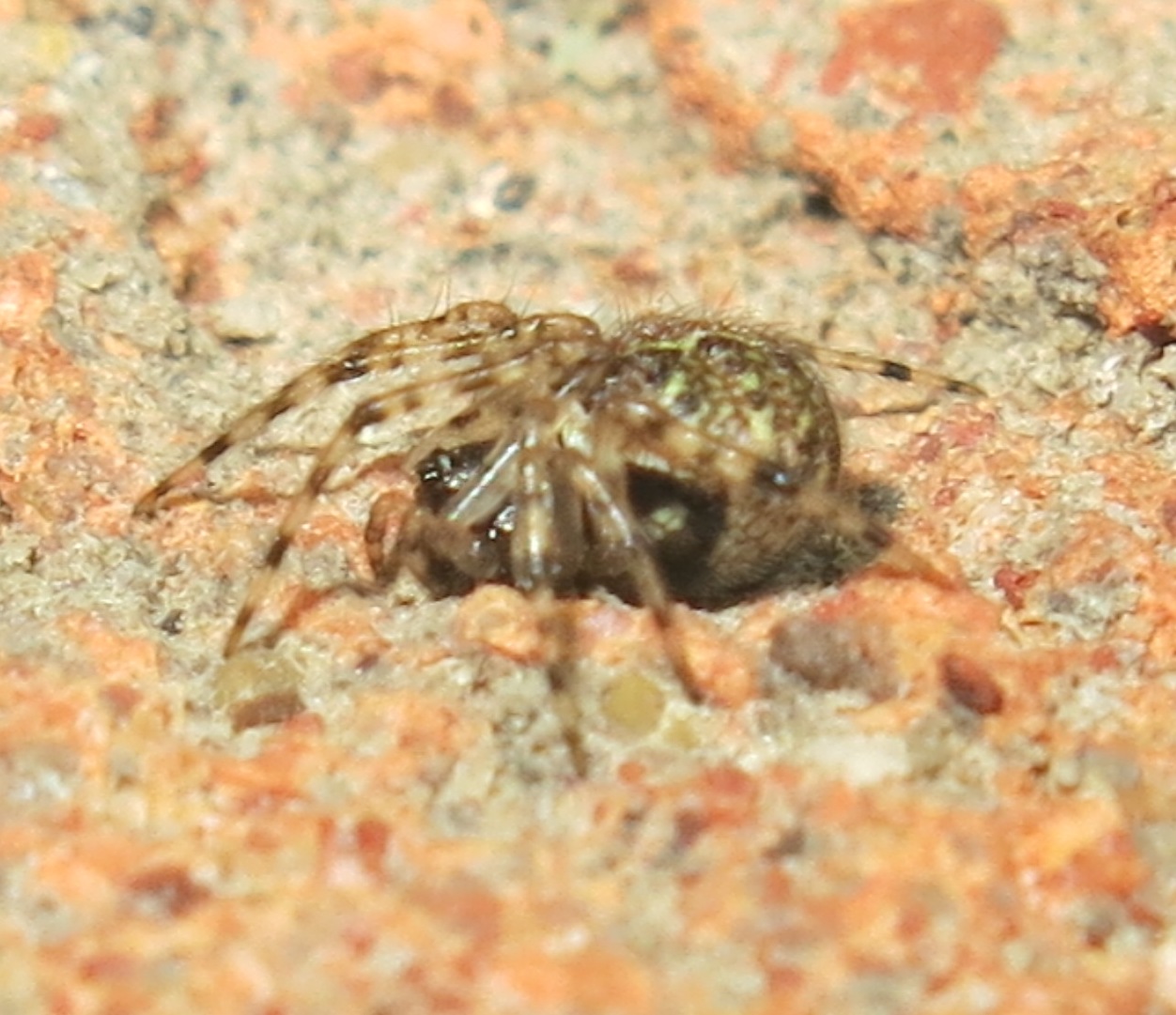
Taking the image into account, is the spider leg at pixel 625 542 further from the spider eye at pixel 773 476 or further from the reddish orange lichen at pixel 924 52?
the reddish orange lichen at pixel 924 52

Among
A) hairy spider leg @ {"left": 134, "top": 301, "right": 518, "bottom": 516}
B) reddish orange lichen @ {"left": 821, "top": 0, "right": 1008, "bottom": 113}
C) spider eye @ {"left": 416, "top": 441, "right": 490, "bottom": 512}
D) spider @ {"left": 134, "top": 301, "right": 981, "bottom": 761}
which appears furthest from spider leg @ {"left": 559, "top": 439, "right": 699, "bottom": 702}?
reddish orange lichen @ {"left": 821, "top": 0, "right": 1008, "bottom": 113}

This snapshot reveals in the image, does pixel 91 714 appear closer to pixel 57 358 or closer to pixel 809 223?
pixel 57 358

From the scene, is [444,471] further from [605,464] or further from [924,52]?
A: [924,52]

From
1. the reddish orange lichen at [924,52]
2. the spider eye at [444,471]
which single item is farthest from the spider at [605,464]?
the reddish orange lichen at [924,52]

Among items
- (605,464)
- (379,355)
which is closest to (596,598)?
(605,464)

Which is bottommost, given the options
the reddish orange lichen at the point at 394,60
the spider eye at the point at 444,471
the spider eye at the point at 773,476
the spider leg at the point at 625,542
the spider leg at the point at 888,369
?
the spider eye at the point at 444,471

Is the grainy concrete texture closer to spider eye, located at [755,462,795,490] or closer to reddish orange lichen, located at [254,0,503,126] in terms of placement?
reddish orange lichen, located at [254,0,503,126]

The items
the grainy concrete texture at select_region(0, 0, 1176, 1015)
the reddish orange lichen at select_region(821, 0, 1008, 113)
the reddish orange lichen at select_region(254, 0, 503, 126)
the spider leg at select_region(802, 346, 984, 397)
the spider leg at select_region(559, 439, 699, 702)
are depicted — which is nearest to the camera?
the grainy concrete texture at select_region(0, 0, 1176, 1015)

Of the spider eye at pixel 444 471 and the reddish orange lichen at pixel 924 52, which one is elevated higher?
the reddish orange lichen at pixel 924 52
